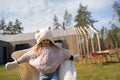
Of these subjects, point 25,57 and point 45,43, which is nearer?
point 25,57

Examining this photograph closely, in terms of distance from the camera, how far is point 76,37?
90.4 ft

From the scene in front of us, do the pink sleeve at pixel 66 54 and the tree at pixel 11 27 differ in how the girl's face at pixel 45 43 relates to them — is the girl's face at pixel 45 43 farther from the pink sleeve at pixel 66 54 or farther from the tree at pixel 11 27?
the tree at pixel 11 27

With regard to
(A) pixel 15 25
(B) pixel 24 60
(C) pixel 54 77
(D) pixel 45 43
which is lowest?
(C) pixel 54 77

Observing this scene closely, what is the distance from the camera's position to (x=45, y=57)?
13.0 ft

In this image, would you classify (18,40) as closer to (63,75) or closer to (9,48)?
(9,48)

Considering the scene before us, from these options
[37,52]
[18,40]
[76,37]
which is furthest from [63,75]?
[18,40]

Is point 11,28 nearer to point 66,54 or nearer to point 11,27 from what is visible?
point 11,27

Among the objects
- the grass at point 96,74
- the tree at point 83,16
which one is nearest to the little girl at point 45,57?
the grass at point 96,74

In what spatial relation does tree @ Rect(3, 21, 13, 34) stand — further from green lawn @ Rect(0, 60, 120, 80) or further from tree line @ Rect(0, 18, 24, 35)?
green lawn @ Rect(0, 60, 120, 80)

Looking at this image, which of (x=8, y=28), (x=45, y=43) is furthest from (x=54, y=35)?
(x=8, y=28)

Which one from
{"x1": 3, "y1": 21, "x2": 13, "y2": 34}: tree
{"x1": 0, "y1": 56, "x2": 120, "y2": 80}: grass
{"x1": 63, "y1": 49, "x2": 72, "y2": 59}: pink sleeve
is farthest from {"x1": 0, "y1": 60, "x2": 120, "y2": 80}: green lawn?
{"x1": 3, "y1": 21, "x2": 13, "y2": 34}: tree

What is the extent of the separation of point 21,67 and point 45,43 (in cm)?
55

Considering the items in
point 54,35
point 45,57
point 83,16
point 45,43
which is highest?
point 83,16

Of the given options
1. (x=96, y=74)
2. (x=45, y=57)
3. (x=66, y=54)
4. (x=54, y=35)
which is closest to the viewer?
(x=45, y=57)
